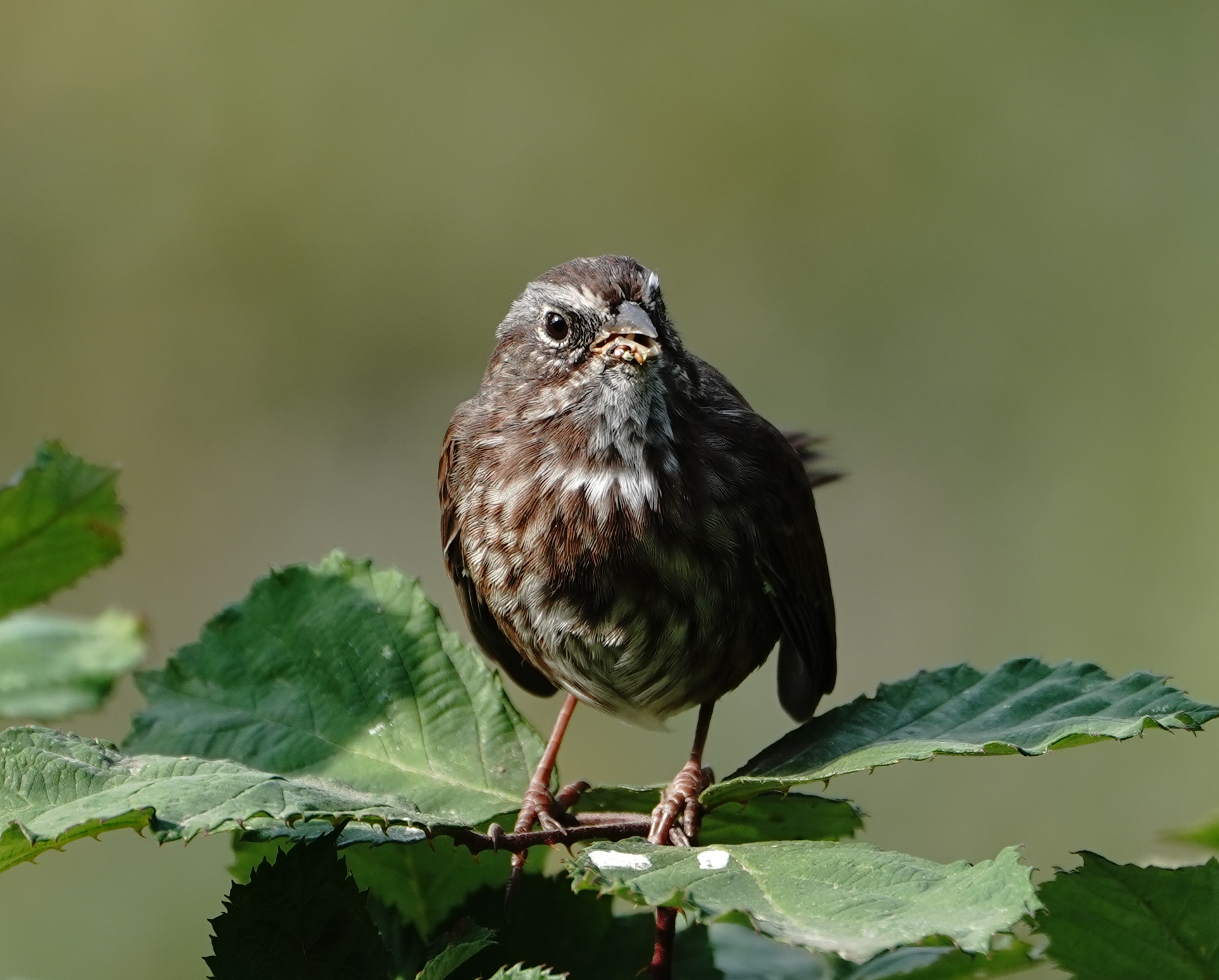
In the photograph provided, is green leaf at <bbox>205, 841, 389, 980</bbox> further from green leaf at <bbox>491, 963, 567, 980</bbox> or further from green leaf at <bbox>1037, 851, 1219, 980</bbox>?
green leaf at <bbox>1037, 851, 1219, 980</bbox>

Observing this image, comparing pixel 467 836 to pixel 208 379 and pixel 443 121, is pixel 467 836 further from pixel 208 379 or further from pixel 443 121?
→ pixel 443 121

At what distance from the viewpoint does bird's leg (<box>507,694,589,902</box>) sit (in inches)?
96.7

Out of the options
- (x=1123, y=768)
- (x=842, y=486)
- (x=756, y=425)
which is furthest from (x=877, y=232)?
(x=756, y=425)

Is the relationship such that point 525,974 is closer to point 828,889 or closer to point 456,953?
point 456,953

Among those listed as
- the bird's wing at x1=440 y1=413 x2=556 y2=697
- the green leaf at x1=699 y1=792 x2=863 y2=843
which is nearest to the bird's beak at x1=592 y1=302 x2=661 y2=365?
the bird's wing at x1=440 y1=413 x2=556 y2=697

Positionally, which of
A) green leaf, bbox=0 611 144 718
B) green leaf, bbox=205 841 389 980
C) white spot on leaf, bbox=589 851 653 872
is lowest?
green leaf, bbox=205 841 389 980

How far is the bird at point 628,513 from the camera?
3.54 metres

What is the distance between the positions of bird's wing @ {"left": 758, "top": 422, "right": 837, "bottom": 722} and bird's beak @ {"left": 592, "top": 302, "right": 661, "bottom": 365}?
47 centimetres

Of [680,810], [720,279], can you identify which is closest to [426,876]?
[680,810]

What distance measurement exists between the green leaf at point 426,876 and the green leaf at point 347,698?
0.12 metres

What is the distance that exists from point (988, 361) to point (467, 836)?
8024mm

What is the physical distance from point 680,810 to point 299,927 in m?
0.91

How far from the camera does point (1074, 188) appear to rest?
398 inches

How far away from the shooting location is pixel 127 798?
1949mm
